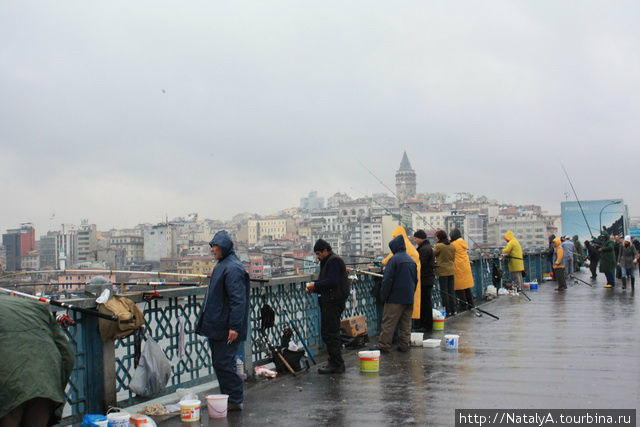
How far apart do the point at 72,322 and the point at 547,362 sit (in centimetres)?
539

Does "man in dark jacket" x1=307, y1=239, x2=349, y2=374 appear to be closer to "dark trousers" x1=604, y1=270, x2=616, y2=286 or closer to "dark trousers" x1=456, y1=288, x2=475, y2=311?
"dark trousers" x1=456, y1=288, x2=475, y2=311

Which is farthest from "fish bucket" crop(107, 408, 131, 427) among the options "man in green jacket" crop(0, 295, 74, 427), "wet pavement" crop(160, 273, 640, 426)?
"man in green jacket" crop(0, 295, 74, 427)

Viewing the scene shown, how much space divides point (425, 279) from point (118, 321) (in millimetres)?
6479

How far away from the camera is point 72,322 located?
17.2 ft

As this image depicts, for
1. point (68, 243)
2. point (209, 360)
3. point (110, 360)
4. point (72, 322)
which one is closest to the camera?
point (72, 322)

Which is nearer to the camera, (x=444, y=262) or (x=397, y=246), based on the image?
(x=397, y=246)

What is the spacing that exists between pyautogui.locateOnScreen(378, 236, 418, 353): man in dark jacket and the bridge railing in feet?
3.05

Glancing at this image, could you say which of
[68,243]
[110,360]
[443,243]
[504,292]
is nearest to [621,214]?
[504,292]

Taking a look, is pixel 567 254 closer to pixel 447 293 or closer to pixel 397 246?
pixel 447 293

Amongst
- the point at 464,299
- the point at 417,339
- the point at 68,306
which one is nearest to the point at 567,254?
the point at 464,299

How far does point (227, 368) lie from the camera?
19.4ft

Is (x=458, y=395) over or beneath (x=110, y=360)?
beneath

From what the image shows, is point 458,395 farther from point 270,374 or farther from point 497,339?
point 497,339

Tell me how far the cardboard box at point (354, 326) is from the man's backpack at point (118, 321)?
4084 mm
